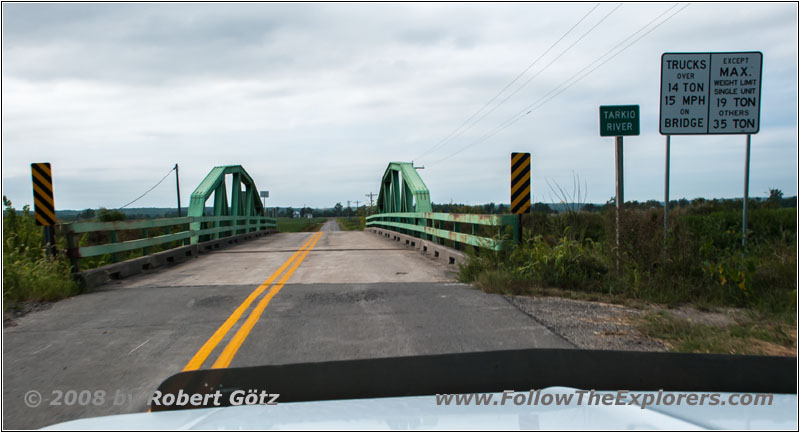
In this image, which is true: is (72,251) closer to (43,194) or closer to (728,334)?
(43,194)

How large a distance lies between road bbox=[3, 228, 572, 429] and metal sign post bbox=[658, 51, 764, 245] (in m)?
Result: 3.44

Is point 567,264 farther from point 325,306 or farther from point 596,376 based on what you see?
point 596,376

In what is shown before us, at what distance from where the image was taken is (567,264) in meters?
7.75

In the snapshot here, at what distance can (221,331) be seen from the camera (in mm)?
5297

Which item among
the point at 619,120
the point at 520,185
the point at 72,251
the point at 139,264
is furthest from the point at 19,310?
the point at 619,120

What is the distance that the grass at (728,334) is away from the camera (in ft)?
14.5

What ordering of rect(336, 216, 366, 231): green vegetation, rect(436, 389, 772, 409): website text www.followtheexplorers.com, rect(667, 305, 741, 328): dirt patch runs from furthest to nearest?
1. rect(336, 216, 366, 231): green vegetation
2. rect(667, 305, 741, 328): dirt patch
3. rect(436, 389, 772, 409): website text www.followtheexplorers.com

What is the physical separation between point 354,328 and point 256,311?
1.50m

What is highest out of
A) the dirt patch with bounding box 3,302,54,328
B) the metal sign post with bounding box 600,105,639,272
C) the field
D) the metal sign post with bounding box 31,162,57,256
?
the metal sign post with bounding box 600,105,639,272

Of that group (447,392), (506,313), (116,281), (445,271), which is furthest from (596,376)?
(116,281)

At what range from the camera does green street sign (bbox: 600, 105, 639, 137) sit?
7.52 metres

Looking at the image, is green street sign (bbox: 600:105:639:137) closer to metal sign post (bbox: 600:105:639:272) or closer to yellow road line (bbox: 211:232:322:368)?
metal sign post (bbox: 600:105:639:272)

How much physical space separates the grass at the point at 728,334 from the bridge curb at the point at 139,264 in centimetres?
780

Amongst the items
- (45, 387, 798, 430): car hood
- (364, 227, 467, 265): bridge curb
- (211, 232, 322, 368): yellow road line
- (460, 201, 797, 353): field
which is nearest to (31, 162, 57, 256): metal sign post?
(211, 232, 322, 368): yellow road line
